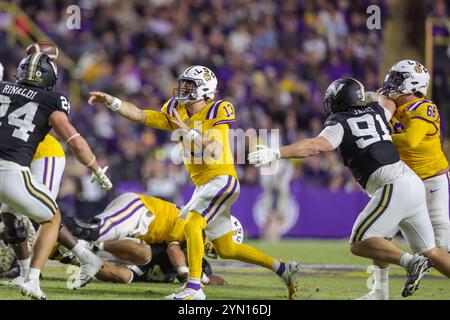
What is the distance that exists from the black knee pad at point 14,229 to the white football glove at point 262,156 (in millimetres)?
2176

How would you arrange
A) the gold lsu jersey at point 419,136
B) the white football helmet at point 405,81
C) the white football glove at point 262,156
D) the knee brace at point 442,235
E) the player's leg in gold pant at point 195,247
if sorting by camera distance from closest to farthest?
the white football glove at point 262,156
the player's leg in gold pant at point 195,247
the gold lsu jersey at point 419,136
the white football helmet at point 405,81
the knee brace at point 442,235

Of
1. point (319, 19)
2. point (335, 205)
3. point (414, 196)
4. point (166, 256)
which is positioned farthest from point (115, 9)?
point (414, 196)

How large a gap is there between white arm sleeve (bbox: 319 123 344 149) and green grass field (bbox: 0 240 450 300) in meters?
1.31

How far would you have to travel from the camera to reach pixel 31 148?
6652 mm

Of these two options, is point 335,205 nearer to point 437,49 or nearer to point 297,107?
point 297,107

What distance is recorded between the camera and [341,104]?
710cm

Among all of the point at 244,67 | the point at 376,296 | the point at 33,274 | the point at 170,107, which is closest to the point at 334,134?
the point at 376,296

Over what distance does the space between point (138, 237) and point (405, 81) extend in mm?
2802

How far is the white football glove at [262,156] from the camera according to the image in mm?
6328

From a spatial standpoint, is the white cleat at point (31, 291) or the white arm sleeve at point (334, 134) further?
the white arm sleeve at point (334, 134)

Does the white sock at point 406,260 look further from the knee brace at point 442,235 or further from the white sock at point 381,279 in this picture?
the knee brace at point 442,235

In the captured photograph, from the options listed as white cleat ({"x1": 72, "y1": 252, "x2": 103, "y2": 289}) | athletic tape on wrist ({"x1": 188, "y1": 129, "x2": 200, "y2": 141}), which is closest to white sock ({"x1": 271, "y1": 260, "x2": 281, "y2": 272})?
athletic tape on wrist ({"x1": 188, "y1": 129, "x2": 200, "y2": 141})

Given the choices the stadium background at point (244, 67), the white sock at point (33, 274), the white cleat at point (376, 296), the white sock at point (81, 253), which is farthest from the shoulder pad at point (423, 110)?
the stadium background at point (244, 67)
